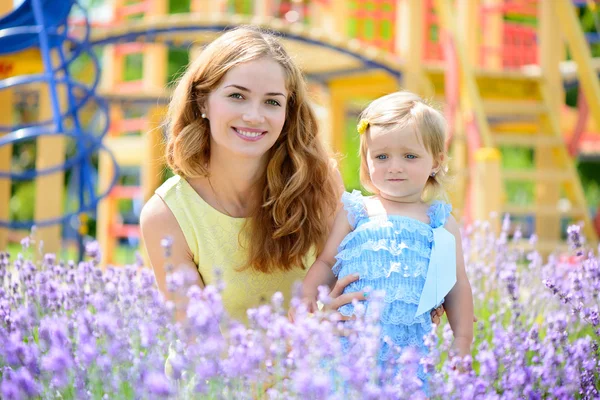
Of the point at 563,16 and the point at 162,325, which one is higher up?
the point at 563,16

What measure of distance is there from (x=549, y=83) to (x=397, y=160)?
4578 millimetres

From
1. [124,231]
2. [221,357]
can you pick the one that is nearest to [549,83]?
[124,231]

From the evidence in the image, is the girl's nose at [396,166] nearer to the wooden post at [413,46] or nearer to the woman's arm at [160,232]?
the woman's arm at [160,232]

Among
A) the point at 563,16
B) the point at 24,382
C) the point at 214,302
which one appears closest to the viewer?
the point at 24,382

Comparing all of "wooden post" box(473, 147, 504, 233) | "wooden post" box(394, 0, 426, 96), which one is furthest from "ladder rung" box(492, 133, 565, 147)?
"wooden post" box(473, 147, 504, 233)

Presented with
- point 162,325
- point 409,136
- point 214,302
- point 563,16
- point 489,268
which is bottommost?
point 489,268

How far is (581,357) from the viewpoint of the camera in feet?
5.43

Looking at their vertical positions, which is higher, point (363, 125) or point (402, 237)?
point (363, 125)

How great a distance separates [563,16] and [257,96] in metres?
4.52

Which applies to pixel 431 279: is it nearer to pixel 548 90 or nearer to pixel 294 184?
pixel 294 184

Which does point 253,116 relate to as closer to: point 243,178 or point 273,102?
point 273,102

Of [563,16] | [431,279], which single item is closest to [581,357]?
[431,279]

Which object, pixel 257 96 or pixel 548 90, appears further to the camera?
pixel 548 90

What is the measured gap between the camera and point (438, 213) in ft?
7.31
